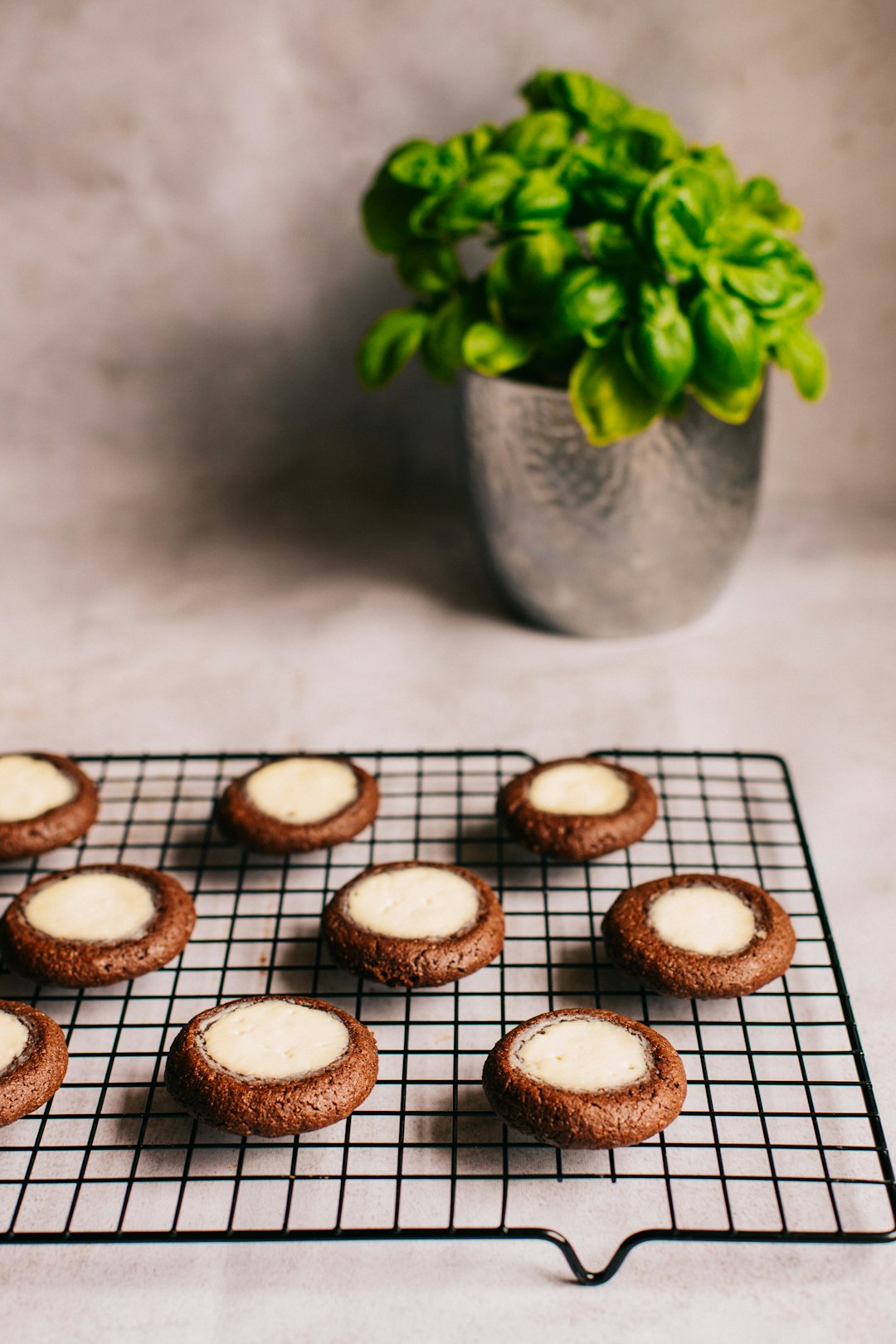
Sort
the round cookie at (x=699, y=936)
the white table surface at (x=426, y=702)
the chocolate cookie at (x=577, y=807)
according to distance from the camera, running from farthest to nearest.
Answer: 1. the chocolate cookie at (x=577, y=807)
2. the round cookie at (x=699, y=936)
3. the white table surface at (x=426, y=702)

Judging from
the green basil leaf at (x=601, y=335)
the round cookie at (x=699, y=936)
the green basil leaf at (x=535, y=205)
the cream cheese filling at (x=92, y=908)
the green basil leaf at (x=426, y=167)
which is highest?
the green basil leaf at (x=426, y=167)

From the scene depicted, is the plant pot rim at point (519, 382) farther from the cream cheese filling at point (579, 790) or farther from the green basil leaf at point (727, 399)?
the cream cheese filling at point (579, 790)

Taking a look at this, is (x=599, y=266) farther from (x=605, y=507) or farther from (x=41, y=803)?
(x=41, y=803)

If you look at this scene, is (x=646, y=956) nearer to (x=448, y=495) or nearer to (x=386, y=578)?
(x=386, y=578)

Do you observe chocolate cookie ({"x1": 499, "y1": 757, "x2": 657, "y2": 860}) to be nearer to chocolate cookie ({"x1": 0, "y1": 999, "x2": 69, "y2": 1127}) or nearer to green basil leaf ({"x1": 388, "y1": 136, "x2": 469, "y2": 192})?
chocolate cookie ({"x1": 0, "y1": 999, "x2": 69, "y2": 1127})

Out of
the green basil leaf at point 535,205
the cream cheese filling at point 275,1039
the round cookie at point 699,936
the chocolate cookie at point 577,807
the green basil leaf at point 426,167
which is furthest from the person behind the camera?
the green basil leaf at point 426,167

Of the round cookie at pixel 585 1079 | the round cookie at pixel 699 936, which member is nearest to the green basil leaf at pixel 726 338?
the round cookie at pixel 699 936

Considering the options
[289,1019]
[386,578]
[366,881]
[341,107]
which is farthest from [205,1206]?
[341,107]
